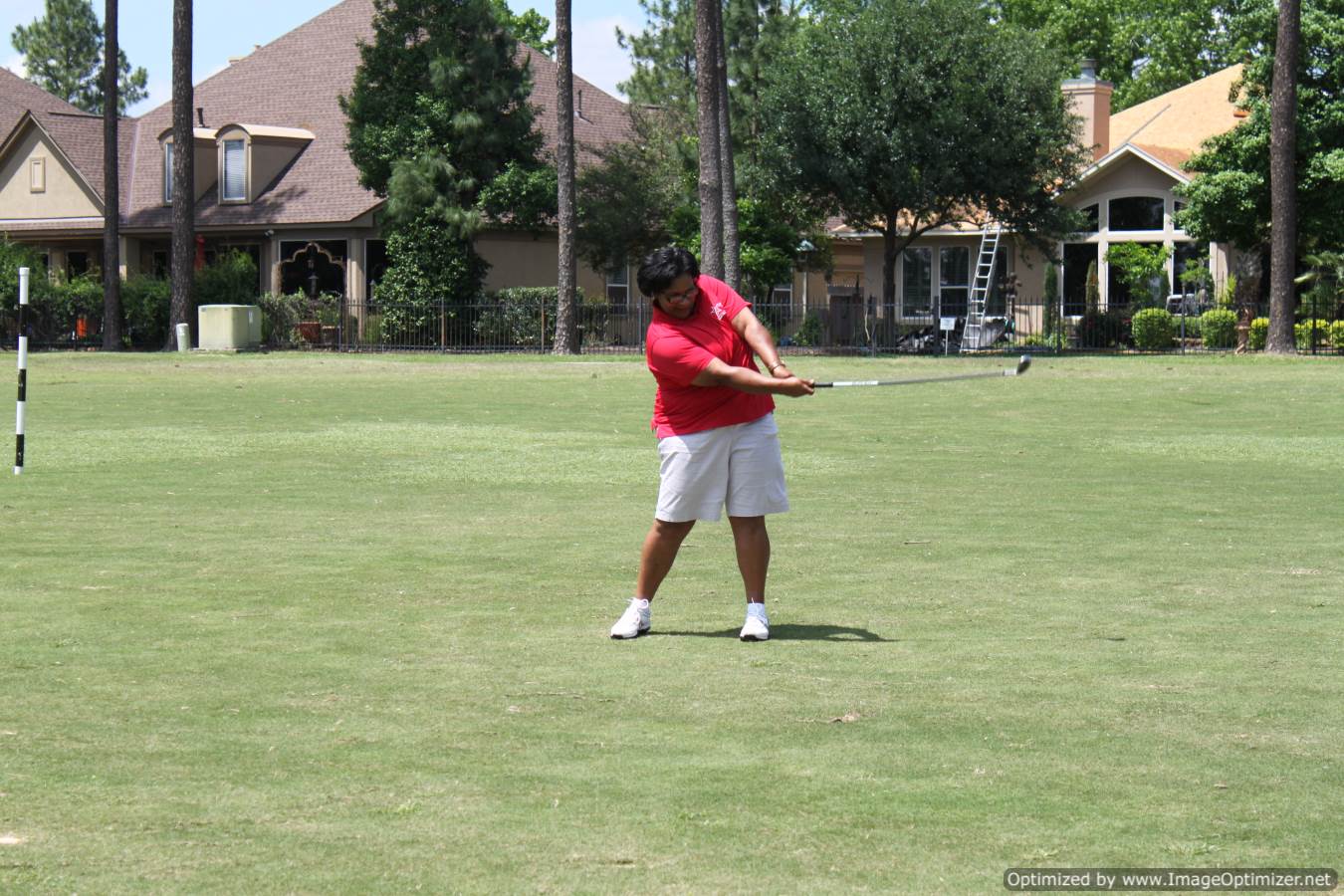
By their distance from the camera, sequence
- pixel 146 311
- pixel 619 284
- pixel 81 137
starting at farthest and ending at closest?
1. pixel 81 137
2. pixel 619 284
3. pixel 146 311

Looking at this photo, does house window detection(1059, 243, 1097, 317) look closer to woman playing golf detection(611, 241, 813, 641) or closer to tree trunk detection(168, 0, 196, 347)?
tree trunk detection(168, 0, 196, 347)

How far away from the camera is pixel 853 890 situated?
14.8 feet

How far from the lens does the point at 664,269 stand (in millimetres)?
7871

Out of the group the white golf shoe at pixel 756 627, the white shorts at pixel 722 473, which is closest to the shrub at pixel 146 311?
the white shorts at pixel 722 473

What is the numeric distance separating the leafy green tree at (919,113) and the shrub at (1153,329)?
14.1 ft

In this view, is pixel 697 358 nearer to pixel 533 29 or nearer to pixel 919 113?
pixel 919 113

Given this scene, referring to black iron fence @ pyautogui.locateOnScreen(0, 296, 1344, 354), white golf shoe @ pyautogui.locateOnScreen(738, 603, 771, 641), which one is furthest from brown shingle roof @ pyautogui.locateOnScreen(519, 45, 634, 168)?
white golf shoe @ pyautogui.locateOnScreen(738, 603, 771, 641)

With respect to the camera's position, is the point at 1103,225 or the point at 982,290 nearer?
the point at 1103,225

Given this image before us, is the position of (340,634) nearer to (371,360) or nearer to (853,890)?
(853,890)

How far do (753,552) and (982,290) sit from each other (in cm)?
4197

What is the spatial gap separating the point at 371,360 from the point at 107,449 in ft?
65.3

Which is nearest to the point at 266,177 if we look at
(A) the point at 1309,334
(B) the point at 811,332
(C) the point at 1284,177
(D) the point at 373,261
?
(D) the point at 373,261

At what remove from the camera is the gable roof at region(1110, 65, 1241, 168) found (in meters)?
50.8

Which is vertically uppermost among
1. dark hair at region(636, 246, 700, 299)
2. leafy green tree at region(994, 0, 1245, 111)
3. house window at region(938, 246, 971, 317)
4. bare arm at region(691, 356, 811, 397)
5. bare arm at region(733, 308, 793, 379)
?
leafy green tree at region(994, 0, 1245, 111)
